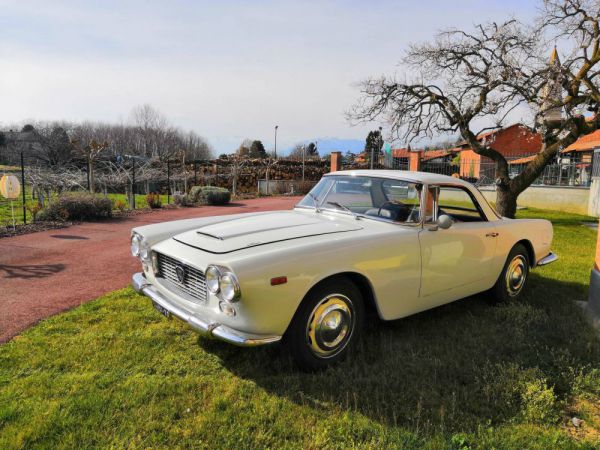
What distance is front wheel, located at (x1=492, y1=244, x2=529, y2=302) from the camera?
464 centimetres

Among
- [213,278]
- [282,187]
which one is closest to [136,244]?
[213,278]

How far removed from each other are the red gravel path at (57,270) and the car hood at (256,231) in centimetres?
211

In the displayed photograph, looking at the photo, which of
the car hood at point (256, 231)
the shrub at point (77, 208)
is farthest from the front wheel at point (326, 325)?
the shrub at point (77, 208)

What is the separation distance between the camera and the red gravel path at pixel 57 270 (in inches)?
177

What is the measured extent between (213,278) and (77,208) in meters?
9.89

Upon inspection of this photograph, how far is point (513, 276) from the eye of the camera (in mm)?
4828

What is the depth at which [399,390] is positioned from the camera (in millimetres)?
2945

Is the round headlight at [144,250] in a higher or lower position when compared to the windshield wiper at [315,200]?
lower

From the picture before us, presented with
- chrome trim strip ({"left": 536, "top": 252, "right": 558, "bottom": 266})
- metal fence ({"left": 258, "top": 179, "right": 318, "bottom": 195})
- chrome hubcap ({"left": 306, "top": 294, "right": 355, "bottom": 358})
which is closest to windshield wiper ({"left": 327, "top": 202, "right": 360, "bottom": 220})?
chrome hubcap ({"left": 306, "top": 294, "right": 355, "bottom": 358})

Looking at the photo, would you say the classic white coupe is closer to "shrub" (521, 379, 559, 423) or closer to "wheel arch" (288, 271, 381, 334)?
"wheel arch" (288, 271, 381, 334)

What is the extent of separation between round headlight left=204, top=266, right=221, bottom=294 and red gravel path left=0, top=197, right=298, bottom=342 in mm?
2329

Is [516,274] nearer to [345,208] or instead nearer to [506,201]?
[345,208]

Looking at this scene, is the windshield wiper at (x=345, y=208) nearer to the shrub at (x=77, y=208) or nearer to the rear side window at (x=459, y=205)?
the rear side window at (x=459, y=205)

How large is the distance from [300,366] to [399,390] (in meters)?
0.74
